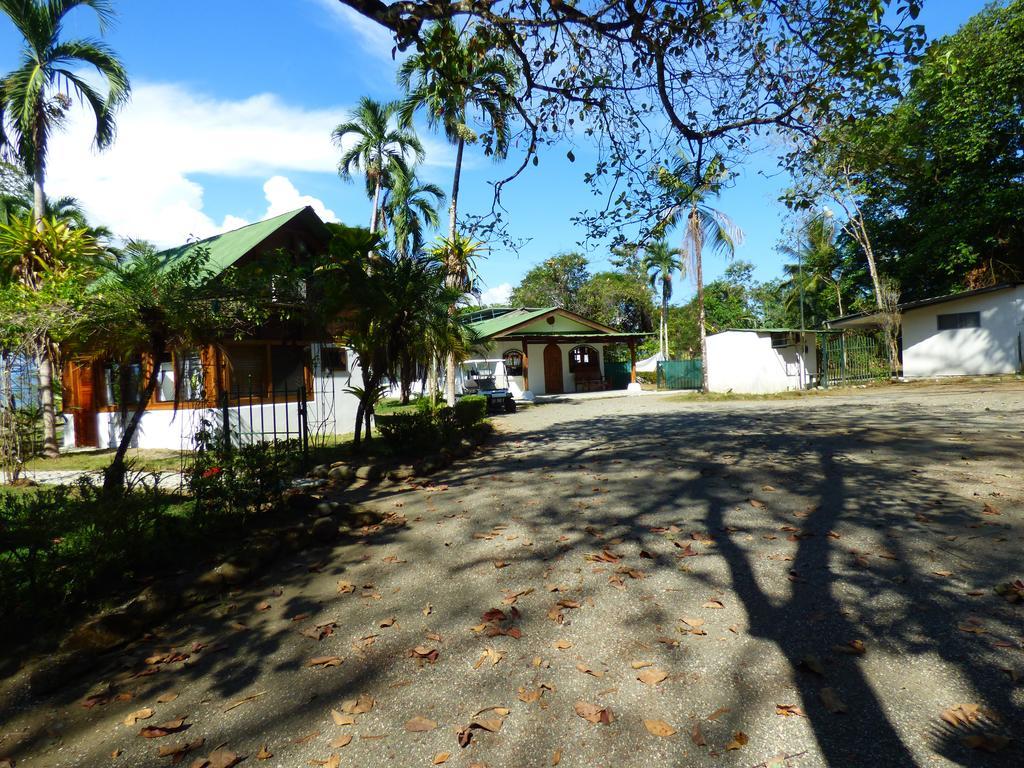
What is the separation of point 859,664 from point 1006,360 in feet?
88.1

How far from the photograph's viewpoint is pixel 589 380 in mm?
32469

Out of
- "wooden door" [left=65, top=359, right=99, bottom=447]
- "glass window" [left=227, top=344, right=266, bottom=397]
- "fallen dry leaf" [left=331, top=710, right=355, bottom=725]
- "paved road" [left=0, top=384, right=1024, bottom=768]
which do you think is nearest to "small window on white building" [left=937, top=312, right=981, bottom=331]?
"paved road" [left=0, top=384, right=1024, bottom=768]

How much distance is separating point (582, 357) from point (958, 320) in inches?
671

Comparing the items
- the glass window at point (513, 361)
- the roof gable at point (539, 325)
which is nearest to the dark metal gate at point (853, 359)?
the roof gable at point (539, 325)

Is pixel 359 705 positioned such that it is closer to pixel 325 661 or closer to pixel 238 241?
pixel 325 661

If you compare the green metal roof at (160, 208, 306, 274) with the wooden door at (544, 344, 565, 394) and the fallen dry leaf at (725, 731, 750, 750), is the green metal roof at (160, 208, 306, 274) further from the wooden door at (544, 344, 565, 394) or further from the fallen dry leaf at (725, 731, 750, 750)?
the wooden door at (544, 344, 565, 394)

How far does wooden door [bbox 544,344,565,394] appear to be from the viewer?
30.9 metres

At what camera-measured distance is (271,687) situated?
9.83ft

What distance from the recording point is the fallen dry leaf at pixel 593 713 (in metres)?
2.55

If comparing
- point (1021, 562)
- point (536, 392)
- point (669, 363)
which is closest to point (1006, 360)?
point (669, 363)

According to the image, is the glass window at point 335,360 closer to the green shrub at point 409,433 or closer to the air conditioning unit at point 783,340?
the green shrub at point 409,433

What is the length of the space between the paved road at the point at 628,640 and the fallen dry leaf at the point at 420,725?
0.03 metres

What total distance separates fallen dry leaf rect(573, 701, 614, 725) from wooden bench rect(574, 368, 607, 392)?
2953cm

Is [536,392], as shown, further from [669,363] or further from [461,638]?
[461,638]
